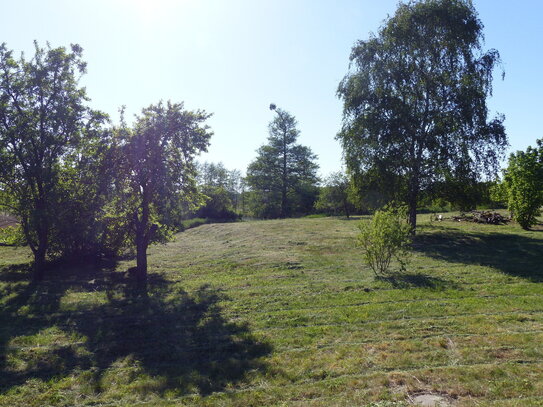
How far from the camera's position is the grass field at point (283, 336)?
19.7 feet

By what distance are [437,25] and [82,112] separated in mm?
19356

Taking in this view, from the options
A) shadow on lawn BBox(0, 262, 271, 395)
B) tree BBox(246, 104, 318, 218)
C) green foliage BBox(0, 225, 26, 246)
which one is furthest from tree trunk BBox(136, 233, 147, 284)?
tree BBox(246, 104, 318, 218)

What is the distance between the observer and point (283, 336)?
8.36 meters

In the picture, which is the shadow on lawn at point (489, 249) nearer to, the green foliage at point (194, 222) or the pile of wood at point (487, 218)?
the pile of wood at point (487, 218)

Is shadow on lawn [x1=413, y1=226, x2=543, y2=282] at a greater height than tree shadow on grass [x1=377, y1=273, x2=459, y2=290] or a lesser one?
greater

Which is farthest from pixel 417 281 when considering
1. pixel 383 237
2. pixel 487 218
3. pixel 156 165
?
pixel 487 218

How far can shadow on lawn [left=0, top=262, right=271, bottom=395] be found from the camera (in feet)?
22.3

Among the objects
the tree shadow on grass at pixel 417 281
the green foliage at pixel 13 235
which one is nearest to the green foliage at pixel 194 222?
the green foliage at pixel 13 235

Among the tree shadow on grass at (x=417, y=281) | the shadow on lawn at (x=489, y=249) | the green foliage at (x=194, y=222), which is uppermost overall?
the green foliage at (x=194, y=222)

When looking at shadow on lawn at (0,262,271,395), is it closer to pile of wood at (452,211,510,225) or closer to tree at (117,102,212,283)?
tree at (117,102,212,283)

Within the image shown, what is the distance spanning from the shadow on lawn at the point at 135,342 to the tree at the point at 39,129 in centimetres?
432

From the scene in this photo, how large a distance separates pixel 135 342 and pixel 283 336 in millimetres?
3212

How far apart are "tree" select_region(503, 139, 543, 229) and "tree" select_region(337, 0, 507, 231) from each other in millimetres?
3349

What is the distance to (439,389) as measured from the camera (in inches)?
226
